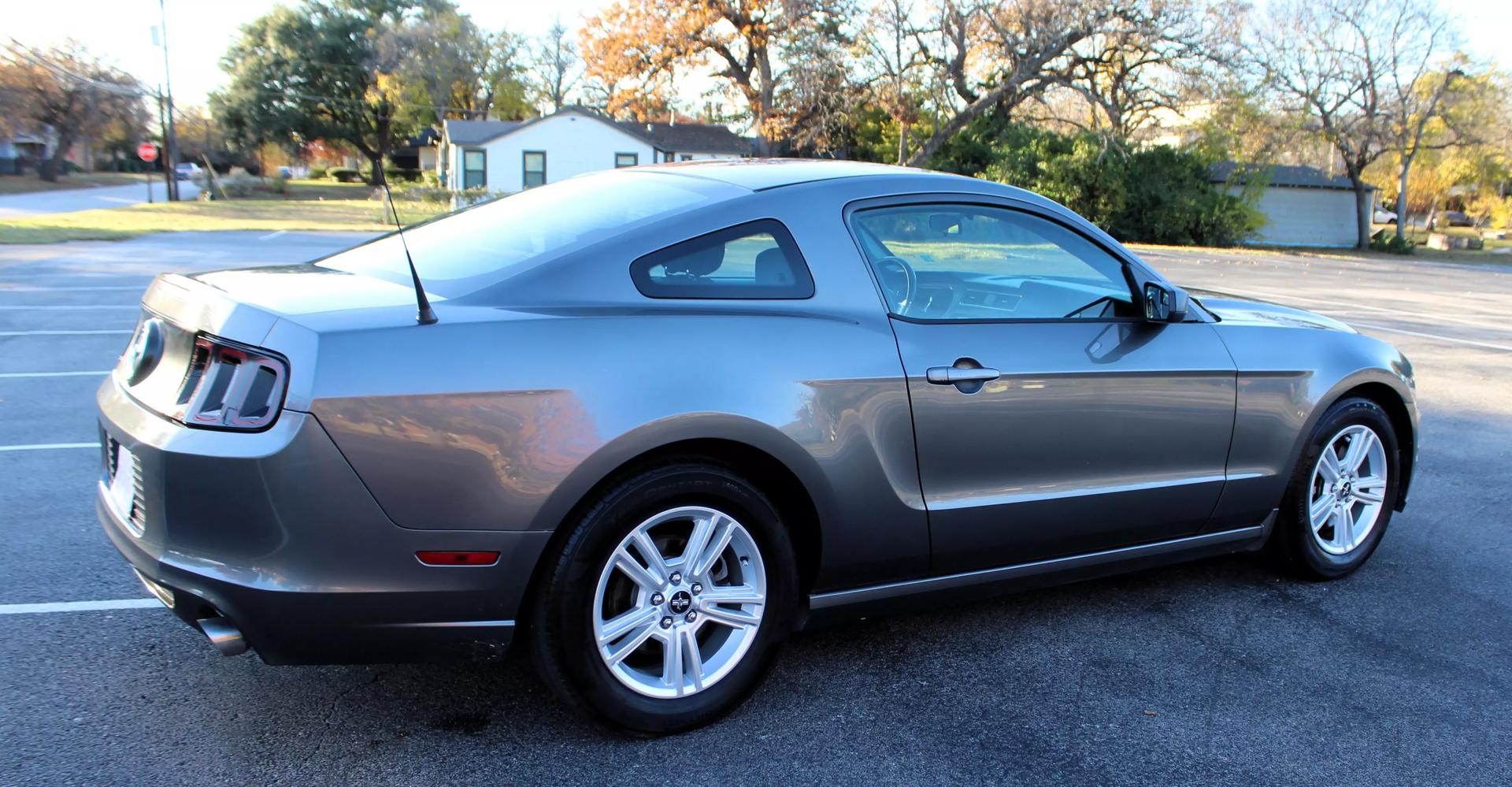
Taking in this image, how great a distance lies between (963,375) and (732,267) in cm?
78

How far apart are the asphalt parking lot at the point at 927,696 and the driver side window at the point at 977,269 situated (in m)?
1.14

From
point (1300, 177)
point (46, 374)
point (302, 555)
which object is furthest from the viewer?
point (1300, 177)

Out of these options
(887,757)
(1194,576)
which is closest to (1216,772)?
(887,757)

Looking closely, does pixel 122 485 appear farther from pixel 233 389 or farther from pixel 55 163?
pixel 55 163

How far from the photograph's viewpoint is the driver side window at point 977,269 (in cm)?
352

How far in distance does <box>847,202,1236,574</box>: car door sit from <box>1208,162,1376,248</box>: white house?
47075 mm

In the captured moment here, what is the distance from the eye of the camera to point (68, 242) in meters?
20.7

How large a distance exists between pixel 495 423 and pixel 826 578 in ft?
3.69

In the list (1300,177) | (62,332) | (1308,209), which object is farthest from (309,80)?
(62,332)

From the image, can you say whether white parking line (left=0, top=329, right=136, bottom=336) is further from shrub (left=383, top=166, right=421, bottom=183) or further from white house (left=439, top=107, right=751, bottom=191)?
shrub (left=383, top=166, right=421, bottom=183)

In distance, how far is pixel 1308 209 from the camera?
4728 cm

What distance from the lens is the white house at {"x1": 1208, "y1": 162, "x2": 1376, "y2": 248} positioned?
46906 millimetres

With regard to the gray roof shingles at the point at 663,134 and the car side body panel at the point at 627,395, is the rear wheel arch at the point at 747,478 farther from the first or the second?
the gray roof shingles at the point at 663,134

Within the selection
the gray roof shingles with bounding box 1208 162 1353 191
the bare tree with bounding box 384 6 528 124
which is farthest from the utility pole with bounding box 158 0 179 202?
the gray roof shingles with bounding box 1208 162 1353 191
